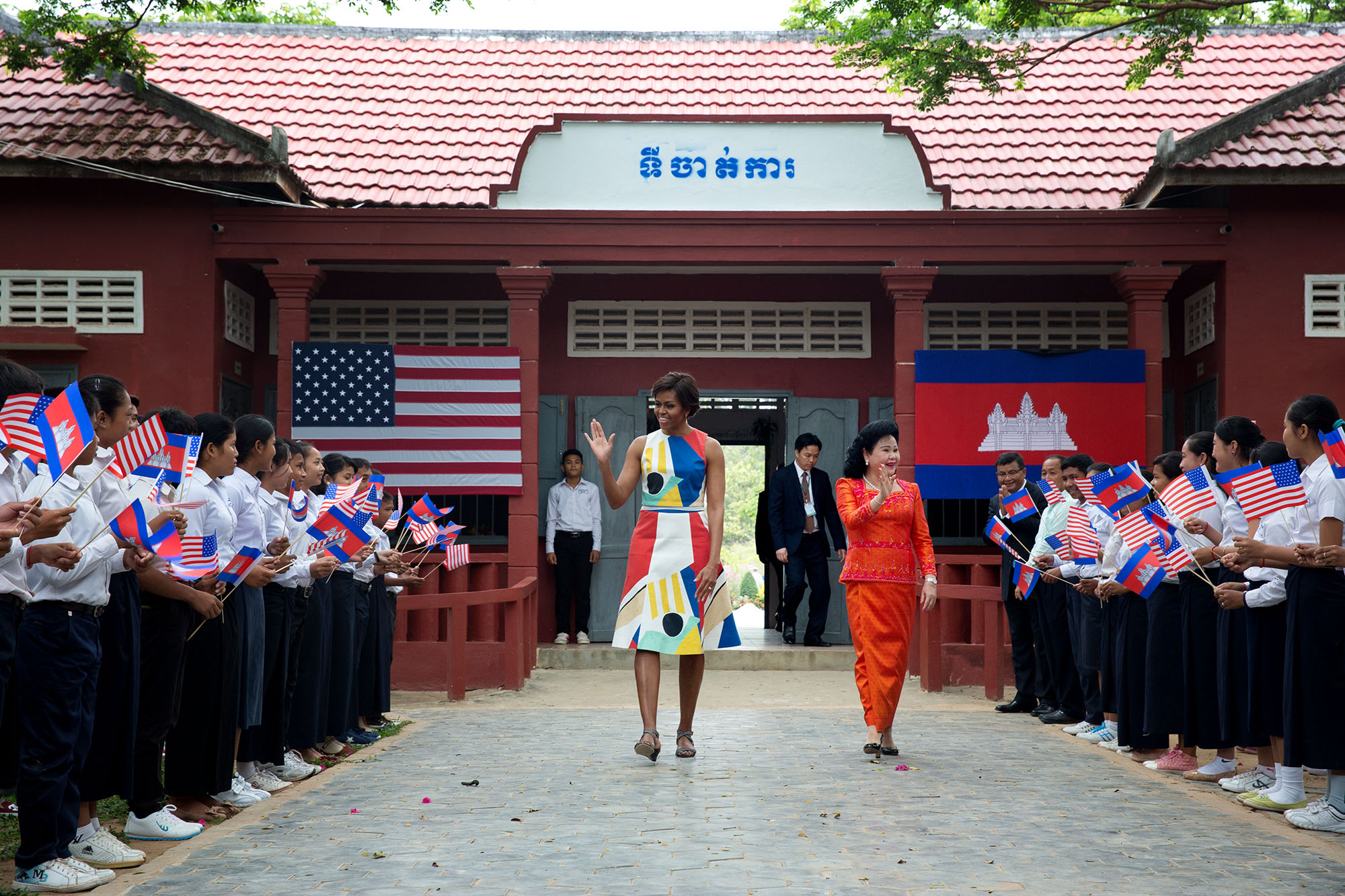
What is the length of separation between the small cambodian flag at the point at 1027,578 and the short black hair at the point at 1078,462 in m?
0.74

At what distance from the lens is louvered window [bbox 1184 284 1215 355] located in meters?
11.8

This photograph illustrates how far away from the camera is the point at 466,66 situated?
14523 millimetres

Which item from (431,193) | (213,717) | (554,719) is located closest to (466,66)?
(431,193)

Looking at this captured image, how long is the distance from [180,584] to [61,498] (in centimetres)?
69

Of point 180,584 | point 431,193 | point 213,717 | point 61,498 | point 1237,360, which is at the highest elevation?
point 431,193

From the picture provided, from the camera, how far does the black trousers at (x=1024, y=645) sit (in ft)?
29.8

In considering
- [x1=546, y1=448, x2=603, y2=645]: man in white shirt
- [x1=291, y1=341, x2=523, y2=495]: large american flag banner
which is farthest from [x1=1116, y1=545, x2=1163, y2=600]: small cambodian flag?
[x1=546, y1=448, x2=603, y2=645]: man in white shirt

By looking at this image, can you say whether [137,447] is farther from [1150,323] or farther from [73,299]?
[1150,323]

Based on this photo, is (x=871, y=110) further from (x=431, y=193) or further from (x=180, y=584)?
(x=180, y=584)

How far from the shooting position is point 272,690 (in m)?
6.09

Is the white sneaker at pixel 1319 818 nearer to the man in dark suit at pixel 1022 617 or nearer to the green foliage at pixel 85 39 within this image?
the man in dark suit at pixel 1022 617

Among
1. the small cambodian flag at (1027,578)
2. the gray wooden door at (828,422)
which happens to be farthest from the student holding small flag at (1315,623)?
the gray wooden door at (828,422)

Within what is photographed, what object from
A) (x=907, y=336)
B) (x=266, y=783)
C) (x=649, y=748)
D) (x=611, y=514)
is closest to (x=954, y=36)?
(x=907, y=336)

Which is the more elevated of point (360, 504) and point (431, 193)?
point (431, 193)
